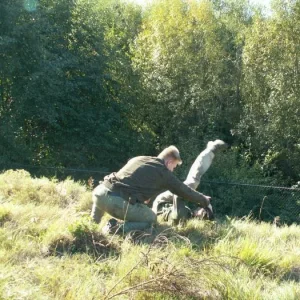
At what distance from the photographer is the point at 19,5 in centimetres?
1831

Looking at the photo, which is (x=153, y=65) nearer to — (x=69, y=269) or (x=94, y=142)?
(x=94, y=142)

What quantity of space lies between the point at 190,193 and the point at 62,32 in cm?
1476

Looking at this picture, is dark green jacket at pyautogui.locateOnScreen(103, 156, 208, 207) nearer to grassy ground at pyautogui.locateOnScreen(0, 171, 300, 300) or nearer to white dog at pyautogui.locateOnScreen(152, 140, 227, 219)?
grassy ground at pyautogui.locateOnScreen(0, 171, 300, 300)

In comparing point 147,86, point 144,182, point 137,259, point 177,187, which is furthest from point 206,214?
point 147,86

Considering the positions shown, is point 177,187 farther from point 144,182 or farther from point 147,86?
point 147,86

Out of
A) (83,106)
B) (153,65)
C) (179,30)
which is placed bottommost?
(83,106)

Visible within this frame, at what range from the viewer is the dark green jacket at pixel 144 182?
21.7ft

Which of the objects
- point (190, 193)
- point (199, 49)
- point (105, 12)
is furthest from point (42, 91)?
point (190, 193)

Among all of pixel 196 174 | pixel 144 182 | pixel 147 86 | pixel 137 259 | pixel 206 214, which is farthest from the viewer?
pixel 147 86

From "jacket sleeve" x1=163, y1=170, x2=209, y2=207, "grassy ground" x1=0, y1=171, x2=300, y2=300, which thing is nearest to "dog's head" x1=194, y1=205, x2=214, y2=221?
"grassy ground" x1=0, y1=171, x2=300, y2=300

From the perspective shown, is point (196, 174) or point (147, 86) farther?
point (147, 86)

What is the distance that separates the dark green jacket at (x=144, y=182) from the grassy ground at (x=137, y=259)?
46 cm

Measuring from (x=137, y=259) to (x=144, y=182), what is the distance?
1.73m

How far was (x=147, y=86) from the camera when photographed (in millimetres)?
24125
